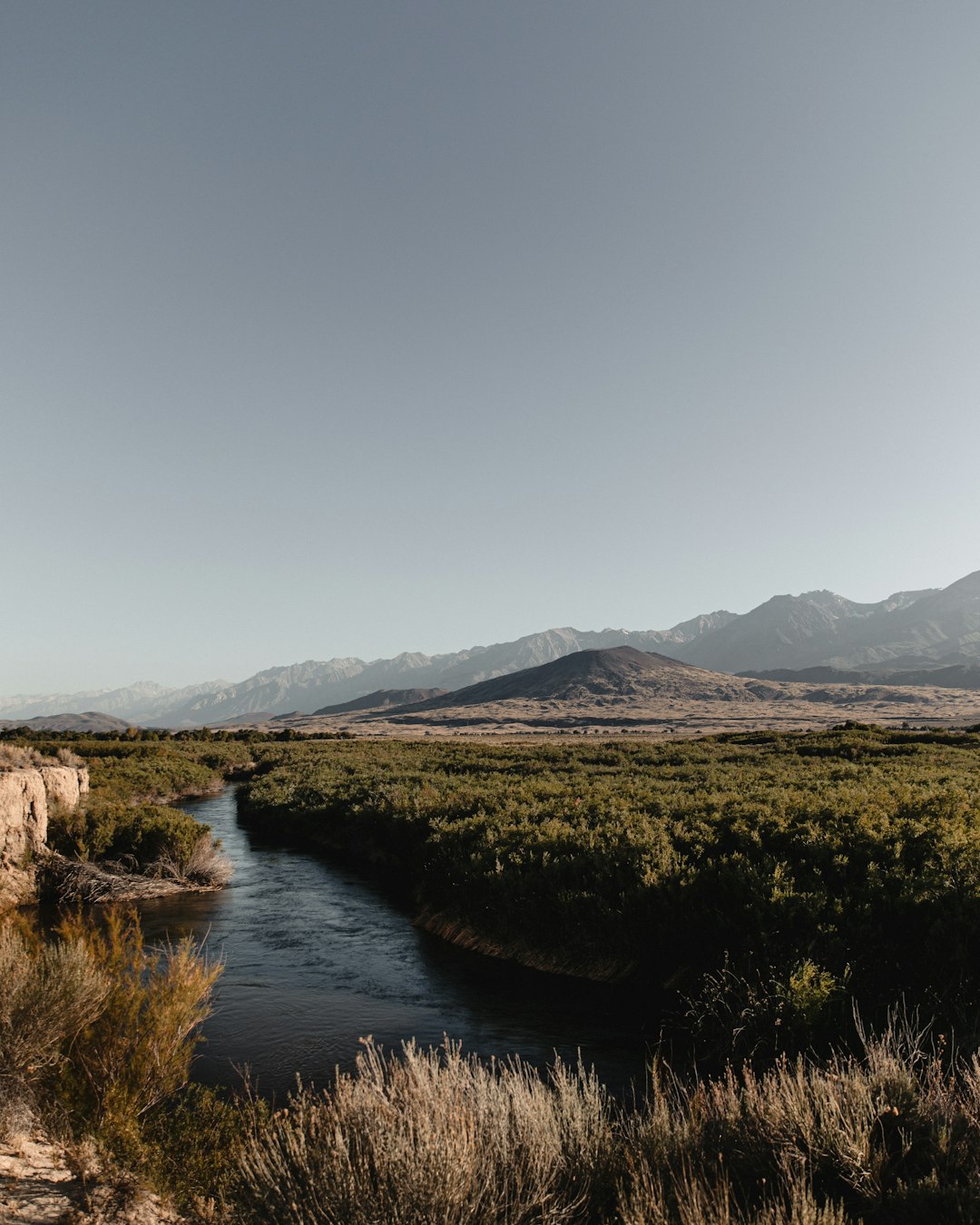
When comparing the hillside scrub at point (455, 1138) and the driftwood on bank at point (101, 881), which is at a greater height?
the hillside scrub at point (455, 1138)

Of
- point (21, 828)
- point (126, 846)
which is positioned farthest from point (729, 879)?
point (21, 828)

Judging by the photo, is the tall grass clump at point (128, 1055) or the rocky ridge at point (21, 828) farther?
the rocky ridge at point (21, 828)

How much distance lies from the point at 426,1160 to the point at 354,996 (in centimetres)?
928

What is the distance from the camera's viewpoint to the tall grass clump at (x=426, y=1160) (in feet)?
15.8

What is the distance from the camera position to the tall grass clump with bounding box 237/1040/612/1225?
4801mm

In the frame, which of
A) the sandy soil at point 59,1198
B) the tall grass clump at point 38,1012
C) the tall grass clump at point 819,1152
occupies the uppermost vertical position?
the tall grass clump at point 38,1012

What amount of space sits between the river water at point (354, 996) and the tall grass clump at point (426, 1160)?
4737 mm

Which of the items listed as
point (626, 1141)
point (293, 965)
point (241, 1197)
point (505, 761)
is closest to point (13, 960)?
point (241, 1197)

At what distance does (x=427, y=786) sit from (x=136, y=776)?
18.7m

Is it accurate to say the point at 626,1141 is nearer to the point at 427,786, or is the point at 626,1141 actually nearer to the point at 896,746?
the point at 427,786

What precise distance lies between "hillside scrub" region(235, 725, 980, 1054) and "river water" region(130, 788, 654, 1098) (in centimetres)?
128

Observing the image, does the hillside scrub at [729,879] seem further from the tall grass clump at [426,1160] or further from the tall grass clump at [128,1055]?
the tall grass clump at [128,1055]

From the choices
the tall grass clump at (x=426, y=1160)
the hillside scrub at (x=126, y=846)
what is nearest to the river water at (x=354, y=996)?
the hillside scrub at (x=126, y=846)

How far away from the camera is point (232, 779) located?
55656 millimetres
